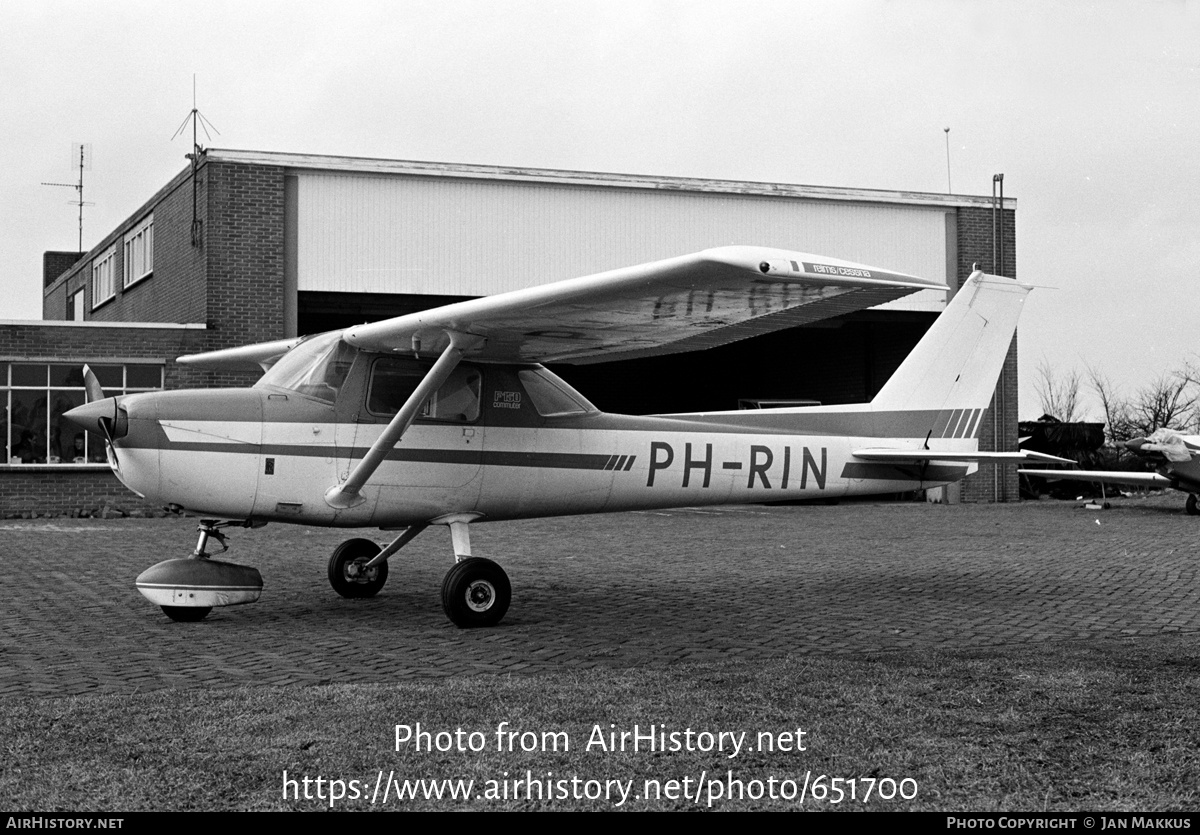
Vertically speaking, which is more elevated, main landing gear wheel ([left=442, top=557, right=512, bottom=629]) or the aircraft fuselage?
the aircraft fuselage

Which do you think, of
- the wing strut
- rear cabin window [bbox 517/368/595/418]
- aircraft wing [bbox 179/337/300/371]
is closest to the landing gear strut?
the wing strut

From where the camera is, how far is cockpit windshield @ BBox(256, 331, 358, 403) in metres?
8.88

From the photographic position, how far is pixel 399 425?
8383 mm

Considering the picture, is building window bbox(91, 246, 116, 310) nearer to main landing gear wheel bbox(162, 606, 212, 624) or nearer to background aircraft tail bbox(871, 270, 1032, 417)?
main landing gear wheel bbox(162, 606, 212, 624)

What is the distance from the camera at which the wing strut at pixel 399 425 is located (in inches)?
330

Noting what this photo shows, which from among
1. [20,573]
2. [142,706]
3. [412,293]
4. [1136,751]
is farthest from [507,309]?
[412,293]

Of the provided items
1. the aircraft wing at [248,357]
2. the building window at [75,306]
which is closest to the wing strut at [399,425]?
the aircraft wing at [248,357]

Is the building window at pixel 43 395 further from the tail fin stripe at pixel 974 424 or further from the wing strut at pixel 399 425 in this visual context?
the tail fin stripe at pixel 974 424

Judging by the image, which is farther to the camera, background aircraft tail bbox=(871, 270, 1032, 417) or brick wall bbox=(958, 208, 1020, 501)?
brick wall bbox=(958, 208, 1020, 501)

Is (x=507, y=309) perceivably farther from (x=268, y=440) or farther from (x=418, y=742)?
(x=418, y=742)

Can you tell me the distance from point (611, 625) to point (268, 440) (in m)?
2.72

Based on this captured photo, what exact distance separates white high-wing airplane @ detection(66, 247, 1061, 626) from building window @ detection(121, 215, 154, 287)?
1843 cm

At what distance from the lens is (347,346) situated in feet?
29.5
